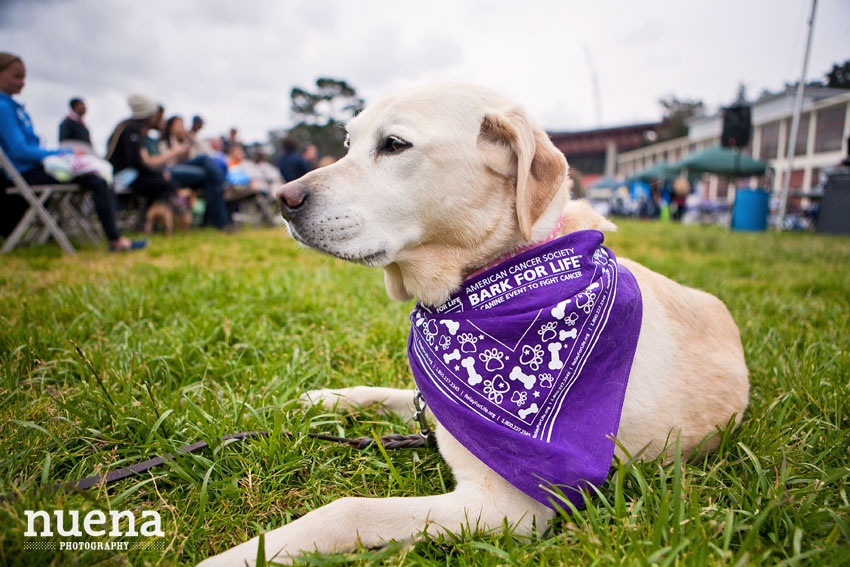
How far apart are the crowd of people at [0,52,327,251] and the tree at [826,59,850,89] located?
1244 centimetres

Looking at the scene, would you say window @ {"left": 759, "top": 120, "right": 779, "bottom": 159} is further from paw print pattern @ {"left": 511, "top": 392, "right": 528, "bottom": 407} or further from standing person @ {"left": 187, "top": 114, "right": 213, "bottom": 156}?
paw print pattern @ {"left": 511, "top": 392, "right": 528, "bottom": 407}

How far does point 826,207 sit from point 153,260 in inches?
660

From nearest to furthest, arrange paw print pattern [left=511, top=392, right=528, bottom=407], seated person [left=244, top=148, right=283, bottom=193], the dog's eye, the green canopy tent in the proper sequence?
paw print pattern [left=511, top=392, right=528, bottom=407] → the dog's eye → seated person [left=244, top=148, right=283, bottom=193] → the green canopy tent

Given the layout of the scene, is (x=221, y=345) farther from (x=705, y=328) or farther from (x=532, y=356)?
(x=705, y=328)

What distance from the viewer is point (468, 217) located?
1787 mm

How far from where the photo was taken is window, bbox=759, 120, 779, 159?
35.2m

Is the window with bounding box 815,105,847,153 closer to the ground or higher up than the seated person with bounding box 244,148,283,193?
higher up

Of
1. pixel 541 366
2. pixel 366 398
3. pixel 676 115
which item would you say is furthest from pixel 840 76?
pixel 676 115

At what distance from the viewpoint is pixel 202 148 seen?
36.7 ft

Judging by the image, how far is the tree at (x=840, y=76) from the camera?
9.00 meters

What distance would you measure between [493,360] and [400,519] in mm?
626

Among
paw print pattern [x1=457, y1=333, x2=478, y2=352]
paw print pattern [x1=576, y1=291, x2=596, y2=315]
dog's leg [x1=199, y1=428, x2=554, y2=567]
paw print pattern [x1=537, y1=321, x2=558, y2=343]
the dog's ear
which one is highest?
the dog's ear

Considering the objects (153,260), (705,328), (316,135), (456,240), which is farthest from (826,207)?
(316,135)

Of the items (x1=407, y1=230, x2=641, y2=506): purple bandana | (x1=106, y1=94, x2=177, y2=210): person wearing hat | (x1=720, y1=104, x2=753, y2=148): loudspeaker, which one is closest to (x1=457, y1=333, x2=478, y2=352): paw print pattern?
(x1=407, y1=230, x2=641, y2=506): purple bandana
